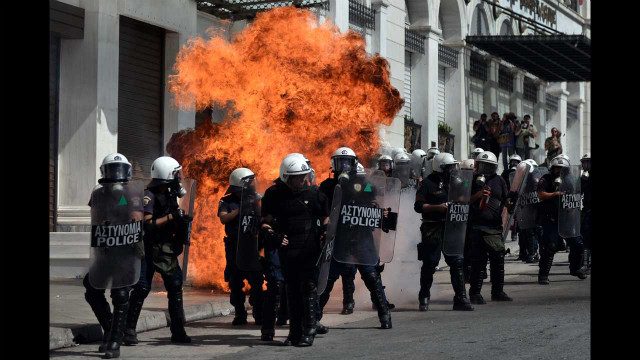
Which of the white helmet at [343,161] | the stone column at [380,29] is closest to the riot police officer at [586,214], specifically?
the white helmet at [343,161]

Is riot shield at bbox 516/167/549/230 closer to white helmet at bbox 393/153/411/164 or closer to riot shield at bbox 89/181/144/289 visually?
white helmet at bbox 393/153/411/164

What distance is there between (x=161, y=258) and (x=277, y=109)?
4814mm

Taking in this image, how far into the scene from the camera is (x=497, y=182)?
11.4 m

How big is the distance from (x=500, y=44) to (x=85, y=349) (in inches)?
879

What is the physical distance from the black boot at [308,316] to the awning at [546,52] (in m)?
19.9

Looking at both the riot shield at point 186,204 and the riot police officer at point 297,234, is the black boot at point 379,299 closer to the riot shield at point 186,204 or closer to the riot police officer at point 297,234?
the riot police officer at point 297,234

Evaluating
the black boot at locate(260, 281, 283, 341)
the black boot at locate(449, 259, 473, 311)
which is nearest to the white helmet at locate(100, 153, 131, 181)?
the black boot at locate(260, 281, 283, 341)

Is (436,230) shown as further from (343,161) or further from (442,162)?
(343,161)

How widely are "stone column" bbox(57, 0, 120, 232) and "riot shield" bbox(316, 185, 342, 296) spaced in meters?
7.31

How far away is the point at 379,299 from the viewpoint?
29.3 feet

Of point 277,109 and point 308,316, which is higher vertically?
point 277,109

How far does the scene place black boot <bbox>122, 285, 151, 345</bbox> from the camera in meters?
7.82

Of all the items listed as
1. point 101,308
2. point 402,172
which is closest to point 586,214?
point 402,172
